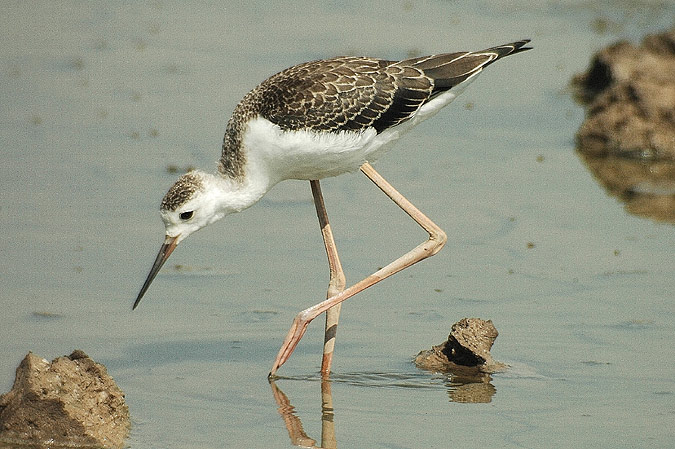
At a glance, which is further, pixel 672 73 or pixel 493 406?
pixel 672 73

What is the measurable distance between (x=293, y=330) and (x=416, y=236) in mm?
2281

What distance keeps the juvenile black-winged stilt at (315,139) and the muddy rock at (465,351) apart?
0.62 m

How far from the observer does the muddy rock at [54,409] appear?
5.89 meters

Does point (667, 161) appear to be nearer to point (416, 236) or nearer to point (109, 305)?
point (416, 236)

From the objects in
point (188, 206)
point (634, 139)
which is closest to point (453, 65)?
point (188, 206)

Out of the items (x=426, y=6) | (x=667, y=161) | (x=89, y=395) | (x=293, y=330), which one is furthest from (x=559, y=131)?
(x=89, y=395)

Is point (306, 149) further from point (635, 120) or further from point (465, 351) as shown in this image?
point (635, 120)

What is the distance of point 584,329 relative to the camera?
770cm

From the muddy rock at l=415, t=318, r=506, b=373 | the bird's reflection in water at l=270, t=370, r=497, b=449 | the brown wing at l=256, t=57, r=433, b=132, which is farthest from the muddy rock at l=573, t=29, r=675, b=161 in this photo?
the bird's reflection in water at l=270, t=370, r=497, b=449

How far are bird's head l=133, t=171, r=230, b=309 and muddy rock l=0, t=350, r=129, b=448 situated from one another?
116 centimetres

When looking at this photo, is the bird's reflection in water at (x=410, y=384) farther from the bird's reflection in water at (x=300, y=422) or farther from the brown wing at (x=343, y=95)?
the brown wing at (x=343, y=95)

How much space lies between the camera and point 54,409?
5.91m

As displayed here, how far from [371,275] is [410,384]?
3.00 ft

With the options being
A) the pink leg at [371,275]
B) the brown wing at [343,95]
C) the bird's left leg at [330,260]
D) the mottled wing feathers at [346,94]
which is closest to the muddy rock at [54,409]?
the pink leg at [371,275]
